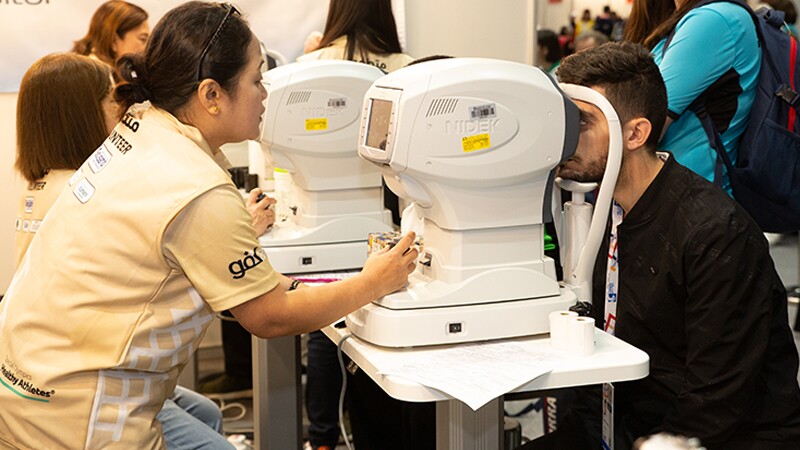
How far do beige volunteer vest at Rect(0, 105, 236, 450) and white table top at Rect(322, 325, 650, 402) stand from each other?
292mm

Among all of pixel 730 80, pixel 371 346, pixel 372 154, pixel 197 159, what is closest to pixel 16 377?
pixel 197 159

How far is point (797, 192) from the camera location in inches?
93.4

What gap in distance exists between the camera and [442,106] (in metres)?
1.52

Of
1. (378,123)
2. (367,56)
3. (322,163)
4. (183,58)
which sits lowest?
(322,163)

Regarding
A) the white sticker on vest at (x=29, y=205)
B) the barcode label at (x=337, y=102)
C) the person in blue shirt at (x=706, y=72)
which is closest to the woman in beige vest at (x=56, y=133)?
the white sticker on vest at (x=29, y=205)

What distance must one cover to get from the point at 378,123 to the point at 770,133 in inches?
46.6

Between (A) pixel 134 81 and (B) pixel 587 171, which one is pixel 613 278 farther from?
(A) pixel 134 81

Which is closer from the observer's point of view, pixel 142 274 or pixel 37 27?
pixel 142 274

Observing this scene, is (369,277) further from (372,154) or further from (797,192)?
(797,192)

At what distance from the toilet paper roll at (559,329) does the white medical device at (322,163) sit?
28.9 inches

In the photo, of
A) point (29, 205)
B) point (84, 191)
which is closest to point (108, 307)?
point (84, 191)

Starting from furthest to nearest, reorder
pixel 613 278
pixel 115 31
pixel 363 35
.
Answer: pixel 115 31 → pixel 363 35 → pixel 613 278

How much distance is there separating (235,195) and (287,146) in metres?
0.72

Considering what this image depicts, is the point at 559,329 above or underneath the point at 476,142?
underneath
